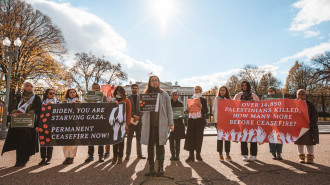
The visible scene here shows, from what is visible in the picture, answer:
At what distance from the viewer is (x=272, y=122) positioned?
18.0 feet

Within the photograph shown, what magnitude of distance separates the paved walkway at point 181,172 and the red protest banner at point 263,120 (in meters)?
0.66

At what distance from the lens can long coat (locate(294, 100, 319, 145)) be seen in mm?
5137

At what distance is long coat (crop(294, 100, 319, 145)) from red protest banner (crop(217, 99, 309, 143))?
0.09 meters

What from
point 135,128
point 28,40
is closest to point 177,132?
point 135,128

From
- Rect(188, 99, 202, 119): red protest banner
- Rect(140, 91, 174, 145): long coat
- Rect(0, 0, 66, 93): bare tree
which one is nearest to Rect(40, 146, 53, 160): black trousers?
Rect(140, 91, 174, 145): long coat

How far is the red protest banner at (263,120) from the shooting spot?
5.33m

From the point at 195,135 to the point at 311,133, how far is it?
294 centimetres

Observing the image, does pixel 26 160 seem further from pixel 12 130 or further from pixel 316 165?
pixel 316 165

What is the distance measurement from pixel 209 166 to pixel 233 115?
1.65 meters

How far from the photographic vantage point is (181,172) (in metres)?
4.38

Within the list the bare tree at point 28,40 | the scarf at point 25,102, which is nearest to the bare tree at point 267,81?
the bare tree at point 28,40

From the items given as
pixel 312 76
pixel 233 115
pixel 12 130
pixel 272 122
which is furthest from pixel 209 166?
pixel 312 76

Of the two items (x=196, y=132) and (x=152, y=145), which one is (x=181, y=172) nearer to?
(x=152, y=145)

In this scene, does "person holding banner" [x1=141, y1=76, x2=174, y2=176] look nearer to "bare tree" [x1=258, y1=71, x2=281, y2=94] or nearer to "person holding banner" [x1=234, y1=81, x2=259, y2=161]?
"person holding banner" [x1=234, y1=81, x2=259, y2=161]
